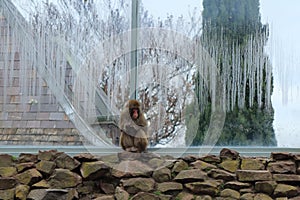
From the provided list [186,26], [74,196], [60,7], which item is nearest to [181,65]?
[186,26]

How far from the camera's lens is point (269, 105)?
9.89 ft

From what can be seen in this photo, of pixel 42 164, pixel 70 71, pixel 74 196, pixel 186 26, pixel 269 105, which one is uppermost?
pixel 186 26

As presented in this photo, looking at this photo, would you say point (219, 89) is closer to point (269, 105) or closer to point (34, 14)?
point (269, 105)

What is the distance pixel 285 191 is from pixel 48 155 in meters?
1.62

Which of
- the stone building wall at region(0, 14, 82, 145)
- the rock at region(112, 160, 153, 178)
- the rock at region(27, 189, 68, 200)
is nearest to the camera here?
the rock at region(27, 189, 68, 200)

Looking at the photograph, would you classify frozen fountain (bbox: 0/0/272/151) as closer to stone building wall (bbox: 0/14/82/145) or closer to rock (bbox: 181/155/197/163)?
stone building wall (bbox: 0/14/82/145)

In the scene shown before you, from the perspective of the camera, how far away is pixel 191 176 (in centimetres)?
272

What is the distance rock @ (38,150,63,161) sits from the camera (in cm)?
277

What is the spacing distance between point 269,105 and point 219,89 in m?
0.39

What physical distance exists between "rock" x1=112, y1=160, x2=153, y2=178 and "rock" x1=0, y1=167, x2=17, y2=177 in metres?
0.69

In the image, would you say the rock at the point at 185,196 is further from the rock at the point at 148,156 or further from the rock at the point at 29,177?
the rock at the point at 29,177

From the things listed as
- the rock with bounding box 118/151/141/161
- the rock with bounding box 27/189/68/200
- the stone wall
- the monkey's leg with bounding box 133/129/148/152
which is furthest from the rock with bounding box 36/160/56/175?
the monkey's leg with bounding box 133/129/148/152

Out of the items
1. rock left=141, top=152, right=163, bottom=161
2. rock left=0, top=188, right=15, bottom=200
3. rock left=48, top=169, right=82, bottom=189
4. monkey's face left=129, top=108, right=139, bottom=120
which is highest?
monkey's face left=129, top=108, right=139, bottom=120

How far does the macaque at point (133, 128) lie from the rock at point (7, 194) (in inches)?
31.3
